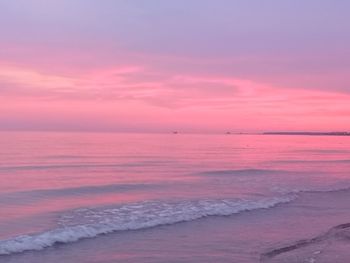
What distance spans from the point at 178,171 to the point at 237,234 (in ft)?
79.2

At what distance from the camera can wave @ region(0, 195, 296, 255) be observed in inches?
513

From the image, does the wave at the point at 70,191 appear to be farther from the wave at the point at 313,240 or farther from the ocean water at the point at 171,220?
the wave at the point at 313,240

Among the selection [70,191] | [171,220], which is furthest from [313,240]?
[70,191]

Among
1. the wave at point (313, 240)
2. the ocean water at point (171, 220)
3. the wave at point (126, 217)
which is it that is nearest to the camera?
the wave at point (313, 240)

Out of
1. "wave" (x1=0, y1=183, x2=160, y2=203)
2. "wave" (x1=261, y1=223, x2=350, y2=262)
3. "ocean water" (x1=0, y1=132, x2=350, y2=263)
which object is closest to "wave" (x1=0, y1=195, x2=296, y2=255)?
"ocean water" (x1=0, y1=132, x2=350, y2=263)

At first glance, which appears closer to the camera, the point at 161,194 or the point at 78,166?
the point at 161,194

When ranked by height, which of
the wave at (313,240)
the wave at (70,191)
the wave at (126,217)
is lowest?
the wave at (313,240)

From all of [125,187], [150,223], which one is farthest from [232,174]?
[150,223]

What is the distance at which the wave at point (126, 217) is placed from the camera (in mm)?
13031

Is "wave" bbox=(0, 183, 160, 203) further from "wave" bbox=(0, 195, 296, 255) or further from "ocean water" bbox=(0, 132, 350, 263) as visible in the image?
"wave" bbox=(0, 195, 296, 255)

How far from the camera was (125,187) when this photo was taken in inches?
1081

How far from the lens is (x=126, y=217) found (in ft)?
56.2

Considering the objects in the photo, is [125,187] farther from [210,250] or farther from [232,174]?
[210,250]

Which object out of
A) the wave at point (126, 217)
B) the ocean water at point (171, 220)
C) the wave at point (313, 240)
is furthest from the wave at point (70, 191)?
the wave at point (313, 240)
